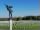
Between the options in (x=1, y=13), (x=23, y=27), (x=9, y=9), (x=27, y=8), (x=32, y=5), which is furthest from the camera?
(x=23, y=27)

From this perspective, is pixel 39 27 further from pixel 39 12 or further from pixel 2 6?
pixel 2 6

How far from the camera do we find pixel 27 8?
10.8 feet

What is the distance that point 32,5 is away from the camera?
3.51 metres

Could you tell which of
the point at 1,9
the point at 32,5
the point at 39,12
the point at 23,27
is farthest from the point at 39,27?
the point at 1,9

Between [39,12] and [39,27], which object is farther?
[39,27]

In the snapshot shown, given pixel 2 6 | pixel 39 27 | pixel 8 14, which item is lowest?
pixel 39 27

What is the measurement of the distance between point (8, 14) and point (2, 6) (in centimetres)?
36

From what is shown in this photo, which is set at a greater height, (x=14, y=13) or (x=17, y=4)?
(x=17, y=4)

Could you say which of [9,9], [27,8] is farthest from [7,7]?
[27,8]

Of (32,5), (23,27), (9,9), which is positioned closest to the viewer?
(9,9)

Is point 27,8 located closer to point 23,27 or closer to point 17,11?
point 17,11

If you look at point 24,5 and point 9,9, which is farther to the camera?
point 24,5

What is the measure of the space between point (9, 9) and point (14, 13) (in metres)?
0.18

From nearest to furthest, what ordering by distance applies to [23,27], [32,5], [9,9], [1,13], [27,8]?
[9,9], [1,13], [27,8], [32,5], [23,27]
